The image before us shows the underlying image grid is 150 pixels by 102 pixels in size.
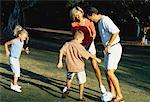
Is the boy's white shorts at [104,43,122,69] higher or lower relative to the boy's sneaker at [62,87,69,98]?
higher

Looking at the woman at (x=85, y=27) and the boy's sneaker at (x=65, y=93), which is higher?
the woman at (x=85, y=27)

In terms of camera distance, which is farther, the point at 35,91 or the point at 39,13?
the point at 39,13

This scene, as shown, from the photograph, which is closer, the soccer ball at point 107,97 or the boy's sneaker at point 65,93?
the soccer ball at point 107,97

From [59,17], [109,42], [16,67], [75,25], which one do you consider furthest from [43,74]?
[59,17]

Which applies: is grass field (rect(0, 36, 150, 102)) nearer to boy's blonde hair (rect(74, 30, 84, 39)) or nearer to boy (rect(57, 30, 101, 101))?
boy (rect(57, 30, 101, 101))

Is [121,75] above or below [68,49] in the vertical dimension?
below

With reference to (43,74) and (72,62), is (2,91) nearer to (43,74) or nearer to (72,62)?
(72,62)

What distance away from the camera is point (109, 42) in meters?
7.74

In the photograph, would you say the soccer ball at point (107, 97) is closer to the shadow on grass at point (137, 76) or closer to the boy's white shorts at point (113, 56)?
the boy's white shorts at point (113, 56)

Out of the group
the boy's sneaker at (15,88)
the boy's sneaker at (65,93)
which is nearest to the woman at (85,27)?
the boy's sneaker at (65,93)

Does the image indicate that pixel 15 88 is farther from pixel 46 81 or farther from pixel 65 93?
pixel 46 81

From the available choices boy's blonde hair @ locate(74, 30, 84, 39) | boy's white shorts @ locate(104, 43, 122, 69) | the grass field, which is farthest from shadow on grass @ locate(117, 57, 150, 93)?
boy's blonde hair @ locate(74, 30, 84, 39)

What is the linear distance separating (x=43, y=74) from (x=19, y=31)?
7.34 feet

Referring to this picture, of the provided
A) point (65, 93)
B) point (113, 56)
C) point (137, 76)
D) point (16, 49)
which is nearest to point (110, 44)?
point (113, 56)
